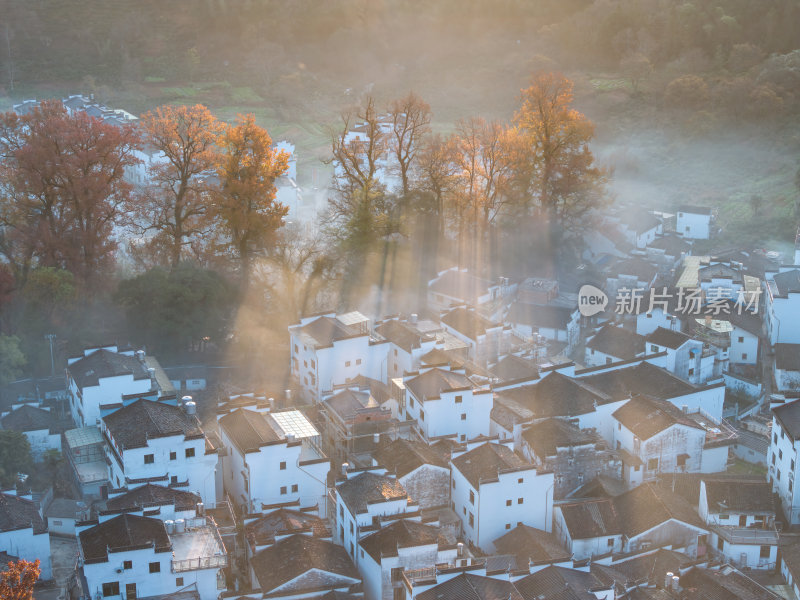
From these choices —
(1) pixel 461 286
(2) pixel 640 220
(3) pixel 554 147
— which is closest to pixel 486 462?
(1) pixel 461 286

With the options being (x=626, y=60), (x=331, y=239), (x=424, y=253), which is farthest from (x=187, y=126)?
(x=626, y=60)

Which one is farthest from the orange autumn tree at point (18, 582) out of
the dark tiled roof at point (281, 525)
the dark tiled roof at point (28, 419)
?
the dark tiled roof at point (28, 419)

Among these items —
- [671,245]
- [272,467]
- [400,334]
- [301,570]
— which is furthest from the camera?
[671,245]

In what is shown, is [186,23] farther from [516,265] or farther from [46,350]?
[46,350]

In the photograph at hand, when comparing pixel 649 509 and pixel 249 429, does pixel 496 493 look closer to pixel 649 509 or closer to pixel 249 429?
pixel 649 509

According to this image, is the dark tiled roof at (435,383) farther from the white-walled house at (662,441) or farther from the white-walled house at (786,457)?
the white-walled house at (786,457)

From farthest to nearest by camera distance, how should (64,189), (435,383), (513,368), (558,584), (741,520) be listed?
(64,189), (513,368), (435,383), (741,520), (558,584)
